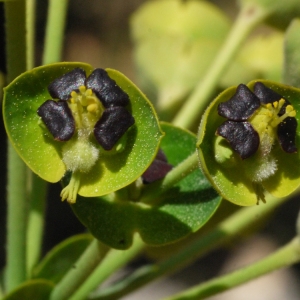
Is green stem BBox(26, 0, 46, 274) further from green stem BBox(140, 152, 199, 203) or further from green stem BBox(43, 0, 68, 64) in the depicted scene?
green stem BBox(140, 152, 199, 203)

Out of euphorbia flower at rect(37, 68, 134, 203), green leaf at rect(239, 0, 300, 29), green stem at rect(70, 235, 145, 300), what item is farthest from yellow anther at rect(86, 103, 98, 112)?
green leaf at rect(239, 0, 300, 29)

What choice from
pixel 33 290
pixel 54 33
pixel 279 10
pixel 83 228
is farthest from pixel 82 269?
pixel 83 228

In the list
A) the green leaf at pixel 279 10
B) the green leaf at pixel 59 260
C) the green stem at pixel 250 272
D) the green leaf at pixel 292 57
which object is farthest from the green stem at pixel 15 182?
the green leaf at pixel 279 10

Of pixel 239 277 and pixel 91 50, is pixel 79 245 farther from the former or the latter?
pixel 91 50

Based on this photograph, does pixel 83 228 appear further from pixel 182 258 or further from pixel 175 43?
pixel 182 258

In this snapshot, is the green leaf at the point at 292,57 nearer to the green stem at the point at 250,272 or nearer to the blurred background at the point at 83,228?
the green stem at the point at 250,272
